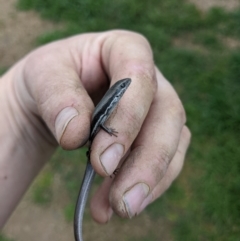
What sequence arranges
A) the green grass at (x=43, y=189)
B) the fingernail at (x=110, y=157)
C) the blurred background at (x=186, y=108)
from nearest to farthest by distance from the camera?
the fingernail at (x=110, y=157)
the blurred background at (x=186, y=108)
the green grass at (x=43, y=189)

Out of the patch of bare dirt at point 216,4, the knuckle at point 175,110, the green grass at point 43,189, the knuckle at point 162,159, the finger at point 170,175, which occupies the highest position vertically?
the knuckle at point 175,110

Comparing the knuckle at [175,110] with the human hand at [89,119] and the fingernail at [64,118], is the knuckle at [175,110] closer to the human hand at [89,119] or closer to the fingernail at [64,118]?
the human hand at [89,119]

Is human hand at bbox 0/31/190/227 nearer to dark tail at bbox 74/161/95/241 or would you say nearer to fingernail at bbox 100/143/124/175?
fingernail at bbox 100/143/124/175

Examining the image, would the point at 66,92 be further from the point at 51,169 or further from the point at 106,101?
the point at 51,169

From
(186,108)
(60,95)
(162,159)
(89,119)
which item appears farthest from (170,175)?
(186,108)

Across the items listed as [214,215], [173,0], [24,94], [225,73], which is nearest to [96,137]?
[24,94]

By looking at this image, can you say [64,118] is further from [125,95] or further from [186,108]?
[186,108]

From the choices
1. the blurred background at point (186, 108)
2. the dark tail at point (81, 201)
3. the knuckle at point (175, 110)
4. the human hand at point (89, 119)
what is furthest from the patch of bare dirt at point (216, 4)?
the dark tail at point (81, 201)
